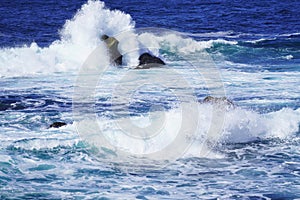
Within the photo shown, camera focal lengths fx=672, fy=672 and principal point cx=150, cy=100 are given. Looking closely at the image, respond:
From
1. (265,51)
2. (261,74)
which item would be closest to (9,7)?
(265,51)

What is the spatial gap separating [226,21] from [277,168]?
2757 centimetres

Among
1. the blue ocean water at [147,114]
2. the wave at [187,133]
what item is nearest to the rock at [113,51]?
the blue ocean water at [147,114]

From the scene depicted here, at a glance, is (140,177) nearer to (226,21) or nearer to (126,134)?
(126,134)

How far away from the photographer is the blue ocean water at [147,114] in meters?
11.2

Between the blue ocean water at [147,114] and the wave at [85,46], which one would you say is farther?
the wave at [85,46]

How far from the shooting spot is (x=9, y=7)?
4447 centimetres

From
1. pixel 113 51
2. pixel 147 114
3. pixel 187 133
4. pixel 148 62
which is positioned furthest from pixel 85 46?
pixel 187 133

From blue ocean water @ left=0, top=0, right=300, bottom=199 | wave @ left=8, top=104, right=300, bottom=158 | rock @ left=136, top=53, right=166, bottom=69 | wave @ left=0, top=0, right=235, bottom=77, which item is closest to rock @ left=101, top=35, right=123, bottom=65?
wave @ left=0, top=0, right=235, bottom=77

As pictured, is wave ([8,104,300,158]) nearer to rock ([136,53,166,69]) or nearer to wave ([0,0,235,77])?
rock ([136,53,166,69])

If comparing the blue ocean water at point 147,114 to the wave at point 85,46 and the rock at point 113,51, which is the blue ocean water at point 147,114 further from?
the rock at point 113,51

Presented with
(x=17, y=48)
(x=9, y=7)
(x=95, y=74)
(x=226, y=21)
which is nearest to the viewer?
(x=95, y=74)

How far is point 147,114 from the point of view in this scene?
53.3 feet

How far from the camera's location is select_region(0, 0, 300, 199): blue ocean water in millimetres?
11180

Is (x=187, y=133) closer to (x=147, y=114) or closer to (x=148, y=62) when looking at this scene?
(x=147, y=114)
